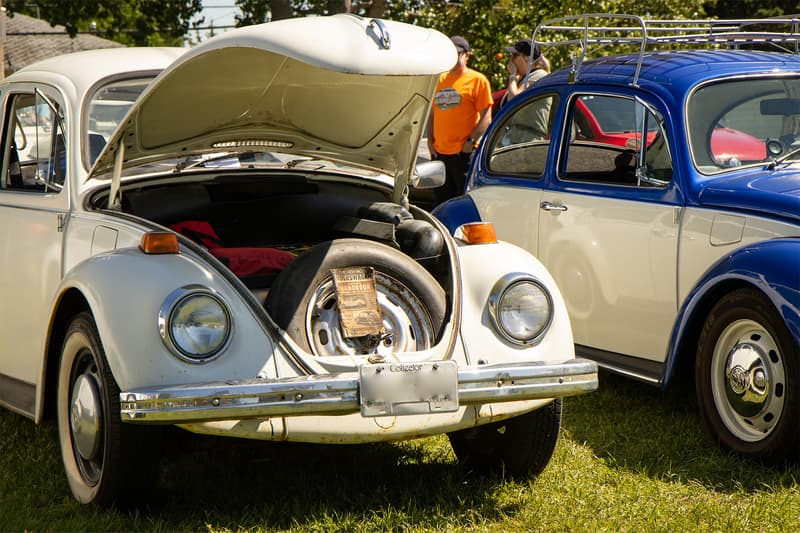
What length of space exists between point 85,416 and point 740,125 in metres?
3.50

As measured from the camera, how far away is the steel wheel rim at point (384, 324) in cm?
396

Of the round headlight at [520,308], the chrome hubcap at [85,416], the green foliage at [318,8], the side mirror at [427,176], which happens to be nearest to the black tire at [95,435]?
the chrome hubcap at [85,416]

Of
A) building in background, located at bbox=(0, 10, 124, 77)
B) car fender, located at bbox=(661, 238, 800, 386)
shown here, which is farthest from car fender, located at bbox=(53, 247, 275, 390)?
building in background, located at bbox=(0, 10, 124, 77)

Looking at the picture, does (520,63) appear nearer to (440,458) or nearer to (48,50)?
(440,458)

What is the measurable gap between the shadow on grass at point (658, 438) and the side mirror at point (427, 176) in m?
1.40

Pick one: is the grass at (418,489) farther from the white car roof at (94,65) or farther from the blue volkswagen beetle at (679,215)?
the white car roof at (94,65)

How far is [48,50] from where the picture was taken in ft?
140

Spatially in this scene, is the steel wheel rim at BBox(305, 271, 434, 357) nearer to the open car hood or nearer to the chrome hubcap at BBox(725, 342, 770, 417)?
the open car hood

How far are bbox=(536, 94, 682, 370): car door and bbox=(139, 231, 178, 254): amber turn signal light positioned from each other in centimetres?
255

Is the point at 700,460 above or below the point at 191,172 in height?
below

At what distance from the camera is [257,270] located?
4.34m

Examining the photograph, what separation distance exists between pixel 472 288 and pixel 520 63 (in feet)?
21.5

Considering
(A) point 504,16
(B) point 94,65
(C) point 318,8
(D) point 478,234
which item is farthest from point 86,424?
(C) point 318,8

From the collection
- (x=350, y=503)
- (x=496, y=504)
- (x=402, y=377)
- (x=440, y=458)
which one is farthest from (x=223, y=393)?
(x=440, y=458)
